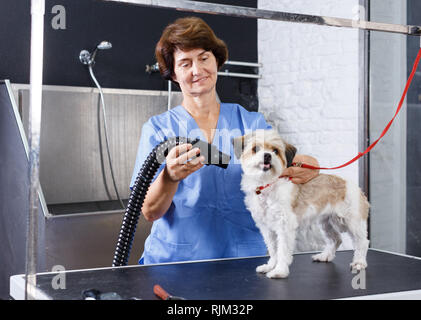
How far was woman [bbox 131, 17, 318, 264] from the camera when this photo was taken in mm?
1615

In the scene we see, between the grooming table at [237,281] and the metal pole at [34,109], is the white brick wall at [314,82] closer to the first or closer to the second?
A: the grooming table at [237,281]

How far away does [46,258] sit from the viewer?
7.42 feet

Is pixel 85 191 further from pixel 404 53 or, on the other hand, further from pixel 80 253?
pixel 404 53

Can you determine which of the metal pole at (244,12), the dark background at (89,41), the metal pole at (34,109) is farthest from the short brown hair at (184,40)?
the dark background at (89,41)

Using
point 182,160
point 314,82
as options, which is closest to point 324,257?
point 182,160

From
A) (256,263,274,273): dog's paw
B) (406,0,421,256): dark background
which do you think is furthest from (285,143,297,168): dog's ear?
(406,0,421,256): dark background

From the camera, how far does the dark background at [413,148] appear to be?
2.43 meters

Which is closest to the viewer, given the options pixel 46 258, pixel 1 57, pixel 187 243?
pixel 187 243

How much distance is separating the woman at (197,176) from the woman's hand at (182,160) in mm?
283

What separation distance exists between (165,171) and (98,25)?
1848 millimetres

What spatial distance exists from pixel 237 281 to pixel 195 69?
0.72 m

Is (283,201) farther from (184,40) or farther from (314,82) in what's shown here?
(314,82)

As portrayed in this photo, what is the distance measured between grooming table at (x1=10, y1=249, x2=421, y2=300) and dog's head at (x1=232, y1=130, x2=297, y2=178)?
283 millimetres
